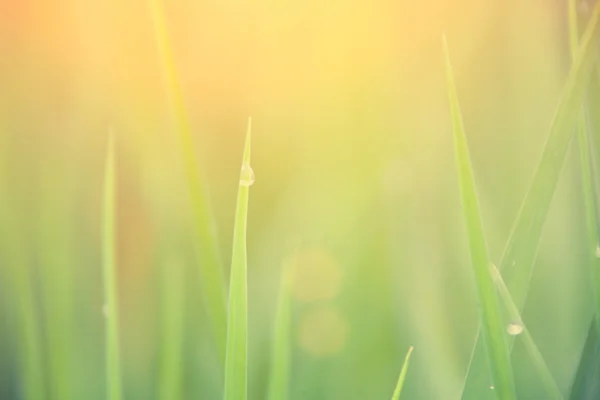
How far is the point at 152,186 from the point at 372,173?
0.16 metres

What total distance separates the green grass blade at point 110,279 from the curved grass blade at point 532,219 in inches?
8.5

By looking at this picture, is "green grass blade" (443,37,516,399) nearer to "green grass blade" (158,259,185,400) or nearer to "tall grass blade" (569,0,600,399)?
"tall grass blade" (569,0,600,399)

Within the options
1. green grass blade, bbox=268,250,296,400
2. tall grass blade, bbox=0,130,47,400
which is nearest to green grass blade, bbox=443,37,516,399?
green grass blade, bbox=268,250,296,400

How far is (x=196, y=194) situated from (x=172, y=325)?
0.09 metres

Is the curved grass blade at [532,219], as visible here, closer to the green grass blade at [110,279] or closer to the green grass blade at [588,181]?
the green grass blade at [588,181]

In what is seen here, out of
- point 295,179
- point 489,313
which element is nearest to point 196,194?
point 295,179

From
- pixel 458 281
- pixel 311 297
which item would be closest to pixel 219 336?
Result: pixel 311 297

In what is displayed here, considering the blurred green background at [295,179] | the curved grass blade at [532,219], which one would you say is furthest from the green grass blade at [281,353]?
the curved grass blade at [532,219]

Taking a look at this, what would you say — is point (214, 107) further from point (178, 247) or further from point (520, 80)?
point (520, 80)

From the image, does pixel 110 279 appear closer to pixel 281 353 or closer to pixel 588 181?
pixel 281 353

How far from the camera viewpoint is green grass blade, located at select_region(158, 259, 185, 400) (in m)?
0.35

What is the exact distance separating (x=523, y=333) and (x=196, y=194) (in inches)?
8.8

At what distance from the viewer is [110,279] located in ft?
1.07

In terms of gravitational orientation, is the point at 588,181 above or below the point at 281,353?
above
